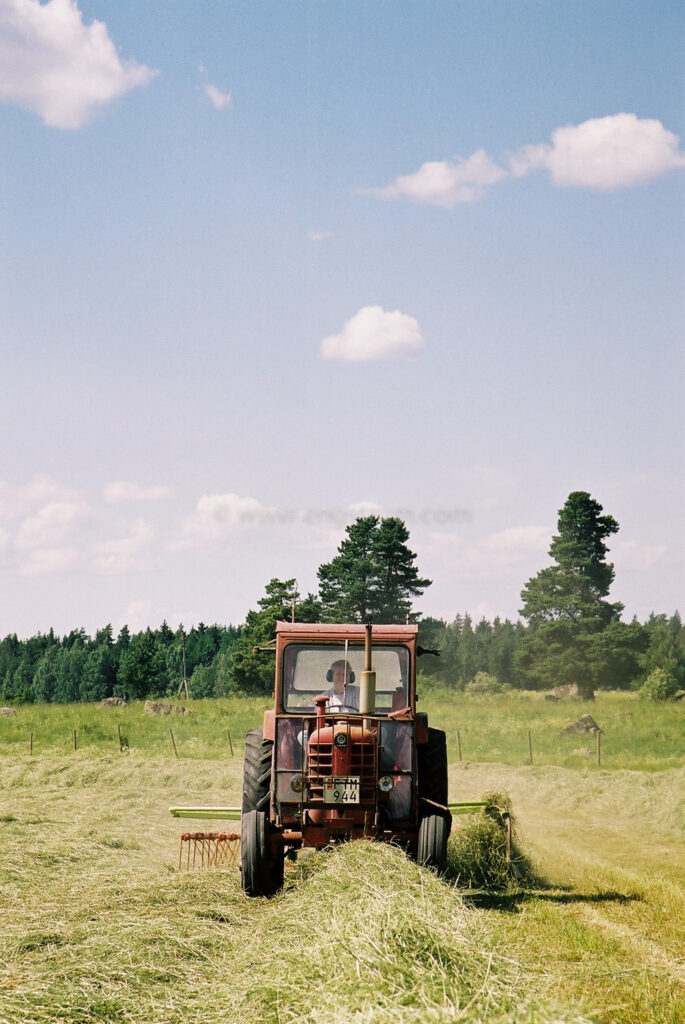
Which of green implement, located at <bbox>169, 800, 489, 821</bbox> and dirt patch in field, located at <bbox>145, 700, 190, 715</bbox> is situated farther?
dirt patch in field, located at <bbox>145, 700, 190, 715</bbox>

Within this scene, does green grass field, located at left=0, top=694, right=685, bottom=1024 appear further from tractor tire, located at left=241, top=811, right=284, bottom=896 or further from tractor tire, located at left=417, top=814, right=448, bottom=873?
tractor tire, located at left=417, top=814, right=448, bottom=873

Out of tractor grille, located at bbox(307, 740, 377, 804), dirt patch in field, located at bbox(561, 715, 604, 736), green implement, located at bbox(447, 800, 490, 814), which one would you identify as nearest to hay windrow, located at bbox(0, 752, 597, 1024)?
tractor grille, located at bbox(307, 740, 377, 804)

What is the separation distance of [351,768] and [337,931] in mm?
2954

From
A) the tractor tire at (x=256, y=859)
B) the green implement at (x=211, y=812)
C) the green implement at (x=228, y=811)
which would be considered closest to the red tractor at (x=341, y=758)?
the tractor tire at (x=256, y=859)

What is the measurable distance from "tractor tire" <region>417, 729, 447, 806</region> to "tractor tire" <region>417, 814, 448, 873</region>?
471mm

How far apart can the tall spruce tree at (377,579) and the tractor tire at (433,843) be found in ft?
156

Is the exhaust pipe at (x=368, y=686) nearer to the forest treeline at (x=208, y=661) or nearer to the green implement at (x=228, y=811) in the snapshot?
the green implement at (x=228, y=811)

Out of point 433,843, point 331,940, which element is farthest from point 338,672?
point 331,940

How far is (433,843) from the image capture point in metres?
8.95

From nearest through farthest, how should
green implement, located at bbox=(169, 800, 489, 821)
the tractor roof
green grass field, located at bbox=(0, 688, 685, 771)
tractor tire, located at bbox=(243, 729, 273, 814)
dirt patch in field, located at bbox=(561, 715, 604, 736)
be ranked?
1. tractor tire, located at bbox=(243, 729, 273, 814)
2. the tractor roof
3. green implement, located at bbox=(169, 800, 489, 821)
4. green grass field, located at bbox=(0, 688, 685, 771)
5. dirt patch in field, located at bbox=(561, 715, 604, 736)

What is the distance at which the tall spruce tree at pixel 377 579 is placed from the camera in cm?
5709

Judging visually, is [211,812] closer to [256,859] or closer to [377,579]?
[256,859]

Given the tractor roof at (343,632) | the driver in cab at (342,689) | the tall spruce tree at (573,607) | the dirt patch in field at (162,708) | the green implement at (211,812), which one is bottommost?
the green implement at (211,812)

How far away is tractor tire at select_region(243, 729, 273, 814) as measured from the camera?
9.37 m
